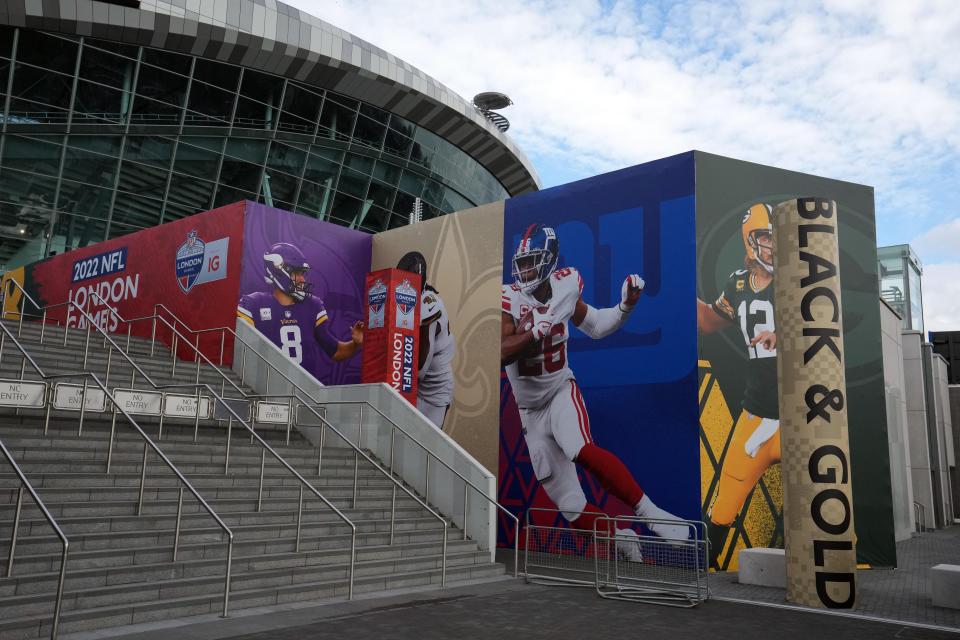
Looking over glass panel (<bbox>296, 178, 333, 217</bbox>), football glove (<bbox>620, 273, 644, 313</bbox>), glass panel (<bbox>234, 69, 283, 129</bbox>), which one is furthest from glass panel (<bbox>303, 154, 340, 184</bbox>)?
football glove (<bbox>620, 273, 644, 313</bbox>)

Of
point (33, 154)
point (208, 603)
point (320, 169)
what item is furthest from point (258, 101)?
point (208, 603)

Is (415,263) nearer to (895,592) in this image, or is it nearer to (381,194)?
(895,592)

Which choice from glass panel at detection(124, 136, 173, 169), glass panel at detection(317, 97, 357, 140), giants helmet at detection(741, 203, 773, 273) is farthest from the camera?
glass panel at detection(317, 97, 357, 140)

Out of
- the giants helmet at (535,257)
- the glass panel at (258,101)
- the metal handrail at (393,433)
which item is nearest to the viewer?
the metal handrail at (393,433)

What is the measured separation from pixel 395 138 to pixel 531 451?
980 inches

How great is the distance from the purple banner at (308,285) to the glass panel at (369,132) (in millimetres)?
16510

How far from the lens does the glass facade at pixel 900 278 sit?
44.4 m

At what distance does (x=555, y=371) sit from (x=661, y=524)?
375cm

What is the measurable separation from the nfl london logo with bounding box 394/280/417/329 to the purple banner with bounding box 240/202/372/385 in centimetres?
464

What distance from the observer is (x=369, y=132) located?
3672cm

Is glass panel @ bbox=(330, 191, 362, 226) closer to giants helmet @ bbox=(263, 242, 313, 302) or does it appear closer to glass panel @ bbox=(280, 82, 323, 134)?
glass panel @ bbox=(280, 82, 323, 134)

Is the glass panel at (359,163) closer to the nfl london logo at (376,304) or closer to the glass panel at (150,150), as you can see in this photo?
the glass panel at (150,150)

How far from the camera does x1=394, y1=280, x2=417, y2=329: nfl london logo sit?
15.5m

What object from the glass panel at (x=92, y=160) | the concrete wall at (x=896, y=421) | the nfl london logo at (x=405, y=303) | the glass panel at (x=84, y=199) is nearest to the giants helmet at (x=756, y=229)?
the nfl london logo at (x=405, y=303)
